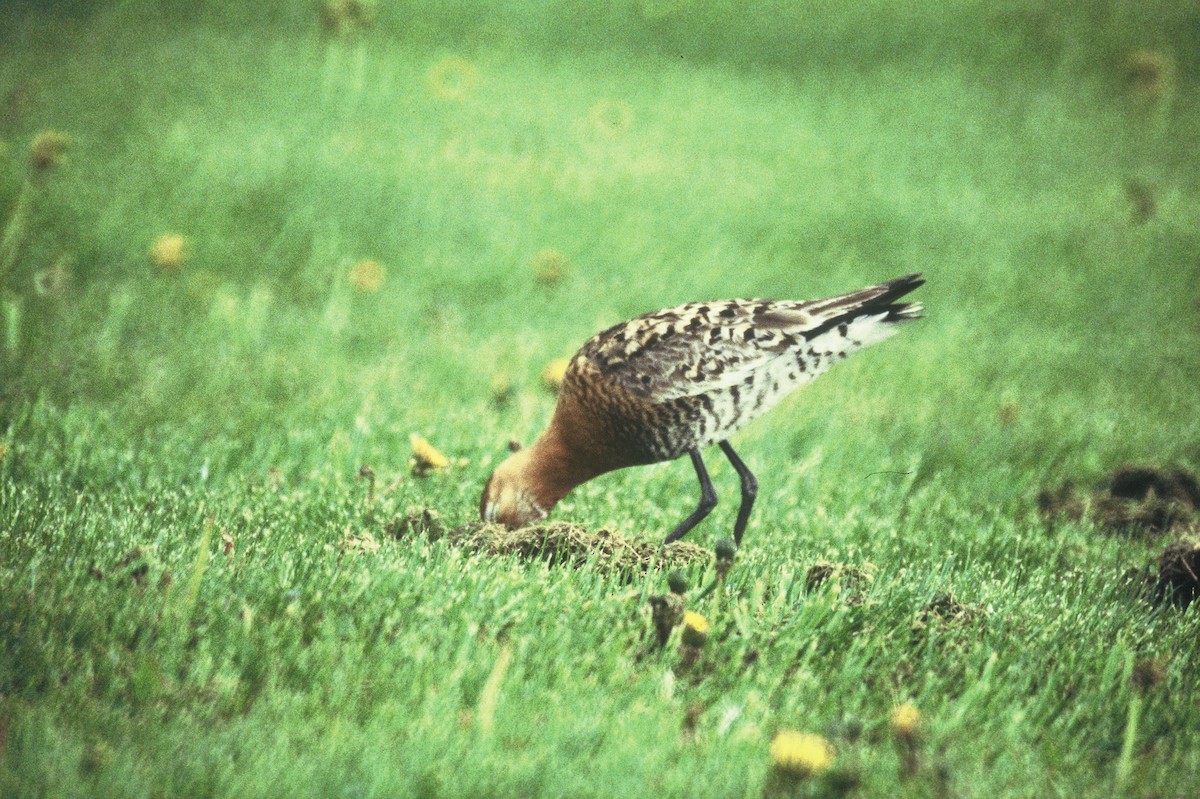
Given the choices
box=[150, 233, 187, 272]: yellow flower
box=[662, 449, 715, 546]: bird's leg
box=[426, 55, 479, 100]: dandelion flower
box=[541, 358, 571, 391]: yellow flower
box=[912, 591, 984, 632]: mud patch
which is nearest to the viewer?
box=[912, 591, 984, 632]: mud patch

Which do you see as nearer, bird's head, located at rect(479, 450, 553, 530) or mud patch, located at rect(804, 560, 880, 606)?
mud patch, located at rect(804, 560, 880, 606)

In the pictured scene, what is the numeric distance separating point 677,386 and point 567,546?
734 millimetres

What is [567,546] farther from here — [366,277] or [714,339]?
[366,277]

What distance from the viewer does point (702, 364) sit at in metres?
4.15

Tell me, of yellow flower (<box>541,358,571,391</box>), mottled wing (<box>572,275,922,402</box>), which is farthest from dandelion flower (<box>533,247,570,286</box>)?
mottled wing (<box>572,275,922,402</box>)

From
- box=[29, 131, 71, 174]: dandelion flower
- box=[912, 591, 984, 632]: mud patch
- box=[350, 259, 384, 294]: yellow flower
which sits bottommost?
box=[912, 591, 984, 632]: mud patch

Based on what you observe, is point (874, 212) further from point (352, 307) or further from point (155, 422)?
point (155, 422)

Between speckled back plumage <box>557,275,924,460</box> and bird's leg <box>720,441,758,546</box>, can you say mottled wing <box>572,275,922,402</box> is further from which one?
bird's leg <box>720,441,758,546</box>

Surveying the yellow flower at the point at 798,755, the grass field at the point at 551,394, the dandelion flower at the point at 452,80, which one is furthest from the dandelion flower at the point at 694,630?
the dandelion flower at the point at 452,80

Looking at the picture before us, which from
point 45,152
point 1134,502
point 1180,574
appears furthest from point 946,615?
point 45,152

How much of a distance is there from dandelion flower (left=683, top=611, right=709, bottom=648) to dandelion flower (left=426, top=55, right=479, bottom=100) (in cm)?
744

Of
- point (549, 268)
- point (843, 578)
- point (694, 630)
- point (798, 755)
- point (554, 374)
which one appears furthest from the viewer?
point (549, 268)

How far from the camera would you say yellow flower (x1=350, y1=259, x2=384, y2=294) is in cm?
682

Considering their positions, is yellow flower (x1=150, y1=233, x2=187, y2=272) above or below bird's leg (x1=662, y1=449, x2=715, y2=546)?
above
